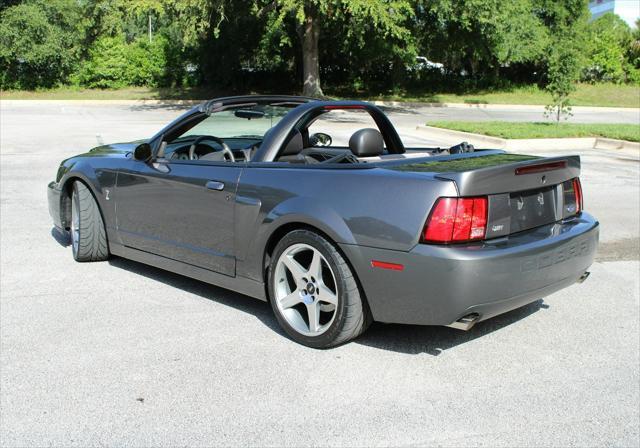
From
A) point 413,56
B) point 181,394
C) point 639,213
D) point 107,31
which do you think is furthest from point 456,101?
point 181,394

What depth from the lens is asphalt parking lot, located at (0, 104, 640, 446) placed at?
3.29 metres

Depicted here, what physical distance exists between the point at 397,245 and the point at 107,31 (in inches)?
1080

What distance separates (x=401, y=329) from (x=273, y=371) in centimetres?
103

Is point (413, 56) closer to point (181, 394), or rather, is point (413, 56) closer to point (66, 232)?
point (66, 232)

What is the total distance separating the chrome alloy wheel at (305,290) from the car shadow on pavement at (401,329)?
22 cm

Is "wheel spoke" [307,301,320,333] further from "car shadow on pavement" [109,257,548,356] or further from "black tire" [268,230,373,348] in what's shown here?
"car shadow on pavement" [109,257,548,356]

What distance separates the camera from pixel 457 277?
363 cm

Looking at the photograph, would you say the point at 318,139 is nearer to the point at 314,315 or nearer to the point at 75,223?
the point at 314,315

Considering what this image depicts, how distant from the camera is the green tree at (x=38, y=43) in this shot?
35500 mm

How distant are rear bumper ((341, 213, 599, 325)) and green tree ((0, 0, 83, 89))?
3402cm

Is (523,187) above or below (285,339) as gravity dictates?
above

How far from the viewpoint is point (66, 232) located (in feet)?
20.6

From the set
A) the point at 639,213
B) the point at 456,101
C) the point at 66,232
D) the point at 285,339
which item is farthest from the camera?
the point at 456,101

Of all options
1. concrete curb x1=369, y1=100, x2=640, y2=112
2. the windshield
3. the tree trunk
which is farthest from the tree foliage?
the windshield
